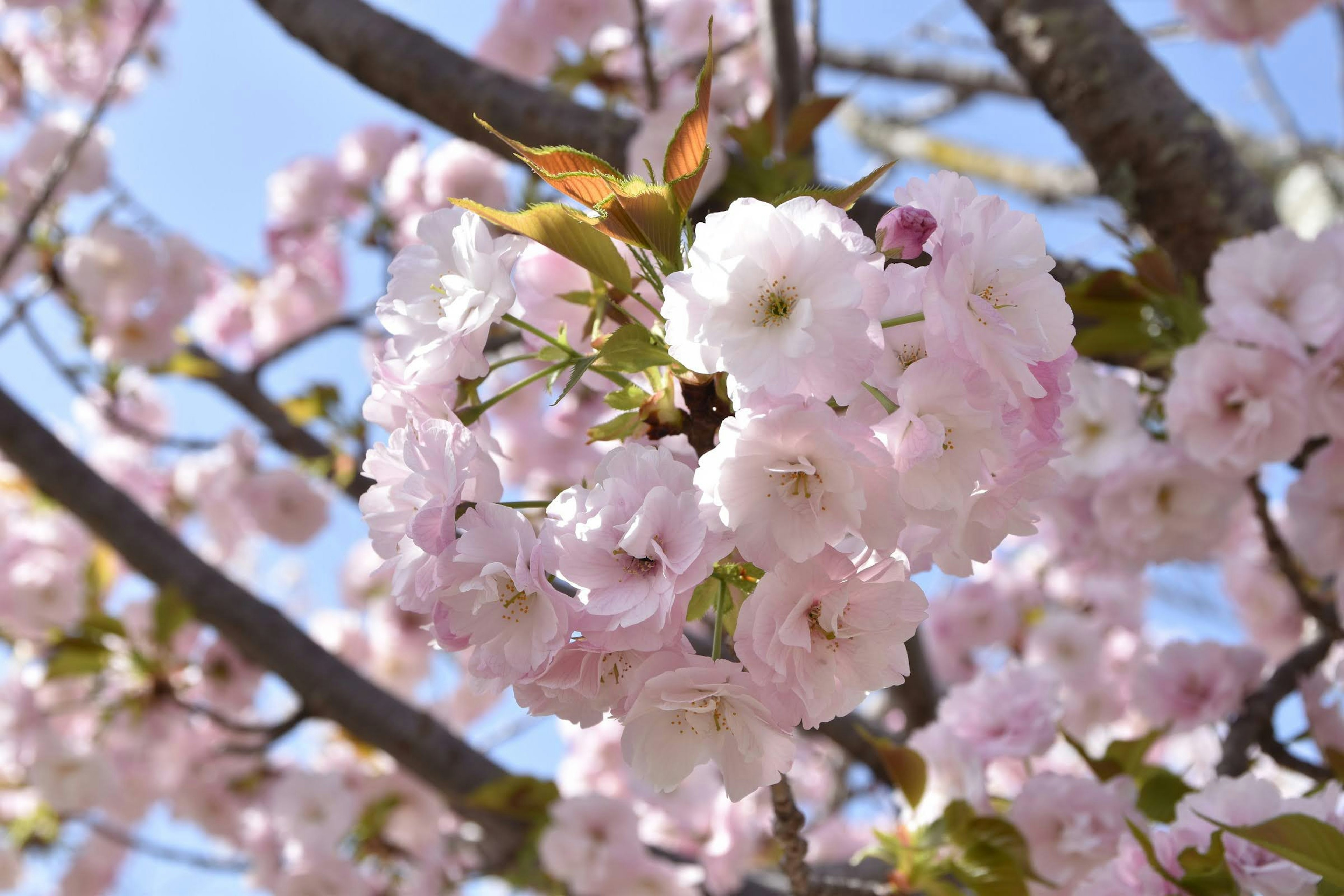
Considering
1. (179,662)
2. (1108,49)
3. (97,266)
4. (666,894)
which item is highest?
(1108,49)

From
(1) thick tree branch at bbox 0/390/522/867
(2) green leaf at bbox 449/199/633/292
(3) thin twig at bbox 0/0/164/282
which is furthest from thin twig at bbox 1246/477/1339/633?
(3) thin twig at bbox 0/0/164/282

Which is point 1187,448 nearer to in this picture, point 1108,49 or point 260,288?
point 1108,49

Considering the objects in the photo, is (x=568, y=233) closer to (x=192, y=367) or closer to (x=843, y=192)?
(x=843, y=192)

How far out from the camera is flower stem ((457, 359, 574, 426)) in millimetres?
723

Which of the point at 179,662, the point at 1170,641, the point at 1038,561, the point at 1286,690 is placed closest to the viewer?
the point at 1286,690

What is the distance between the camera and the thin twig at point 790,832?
903 millimetres

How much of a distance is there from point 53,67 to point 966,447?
4.01 m

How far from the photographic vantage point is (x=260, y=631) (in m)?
1.90

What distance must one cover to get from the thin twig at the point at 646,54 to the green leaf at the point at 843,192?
3.75 feet

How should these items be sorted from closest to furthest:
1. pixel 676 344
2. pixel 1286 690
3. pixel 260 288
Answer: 1. pixel 676 344
2. pixel 1286 690
3. pixel 260 288

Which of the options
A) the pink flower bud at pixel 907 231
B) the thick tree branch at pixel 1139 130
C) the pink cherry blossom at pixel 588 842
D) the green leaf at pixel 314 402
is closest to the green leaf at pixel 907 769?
the pink flower bud at pixel 907 231

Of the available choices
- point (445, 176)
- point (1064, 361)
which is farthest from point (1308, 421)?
point (445, 176)

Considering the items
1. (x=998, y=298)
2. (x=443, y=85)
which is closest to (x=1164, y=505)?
(x=998, y=298)

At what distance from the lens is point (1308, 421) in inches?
45.9
